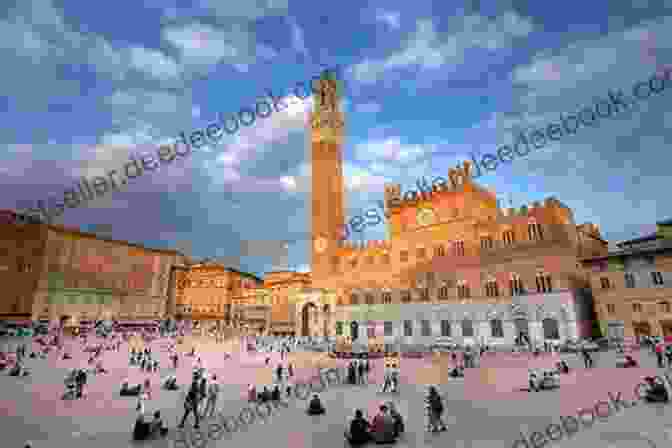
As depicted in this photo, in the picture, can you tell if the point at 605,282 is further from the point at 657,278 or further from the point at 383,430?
the point at 383,430

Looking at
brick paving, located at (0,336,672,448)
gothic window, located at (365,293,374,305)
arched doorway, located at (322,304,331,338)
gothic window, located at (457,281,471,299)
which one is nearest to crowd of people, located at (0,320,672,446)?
brick paving, located at (0,336,672,448)

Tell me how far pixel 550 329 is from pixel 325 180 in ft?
120

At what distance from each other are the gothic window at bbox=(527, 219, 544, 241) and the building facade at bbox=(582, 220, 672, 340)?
169 inches

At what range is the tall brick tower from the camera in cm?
5559

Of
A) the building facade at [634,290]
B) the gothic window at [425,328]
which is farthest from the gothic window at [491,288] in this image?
the building facade at [634,290]

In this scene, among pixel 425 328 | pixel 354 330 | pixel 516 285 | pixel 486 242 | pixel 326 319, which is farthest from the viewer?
pixel 326 319

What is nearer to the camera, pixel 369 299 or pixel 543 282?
pixel 543 282

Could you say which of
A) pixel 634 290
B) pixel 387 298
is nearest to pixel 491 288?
pixel 634 290

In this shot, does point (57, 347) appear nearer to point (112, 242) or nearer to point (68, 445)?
point (68, 445)

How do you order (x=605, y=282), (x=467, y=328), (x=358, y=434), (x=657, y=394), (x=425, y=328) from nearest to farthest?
(x=358, y=434)
(x=657, y=394)
(x=605, y=282)
(x=467, y=328)
(x=425, y=328)

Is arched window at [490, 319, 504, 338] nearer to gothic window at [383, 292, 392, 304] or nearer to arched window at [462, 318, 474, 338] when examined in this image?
arched window at [462, 318, 474, 338]

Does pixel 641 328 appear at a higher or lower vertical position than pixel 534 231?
lower

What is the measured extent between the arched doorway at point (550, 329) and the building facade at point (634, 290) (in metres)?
3.87

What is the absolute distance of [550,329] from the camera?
106 ft
